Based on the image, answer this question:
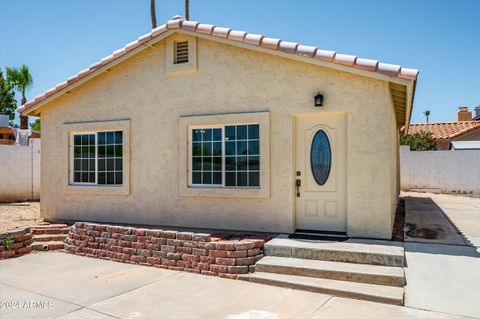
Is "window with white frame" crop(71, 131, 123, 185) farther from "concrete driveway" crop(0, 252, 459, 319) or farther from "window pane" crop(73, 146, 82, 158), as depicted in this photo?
"concrete driveway" crop(0, 252, 459, 319)

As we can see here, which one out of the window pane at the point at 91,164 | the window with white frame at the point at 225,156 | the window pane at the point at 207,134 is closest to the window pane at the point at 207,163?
the window with white frame at the point at 225,156

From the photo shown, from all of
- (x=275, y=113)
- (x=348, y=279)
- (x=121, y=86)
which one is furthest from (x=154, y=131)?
(x=348, y=279)

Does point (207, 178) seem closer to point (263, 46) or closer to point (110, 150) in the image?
point (110, 150)

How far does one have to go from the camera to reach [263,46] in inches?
334

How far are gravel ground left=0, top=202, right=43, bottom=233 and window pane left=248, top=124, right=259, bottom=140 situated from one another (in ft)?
21.4

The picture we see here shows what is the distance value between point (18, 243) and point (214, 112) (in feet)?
18.3

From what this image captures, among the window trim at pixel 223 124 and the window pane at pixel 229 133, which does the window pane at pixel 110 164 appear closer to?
the window trim at pixel 223 124

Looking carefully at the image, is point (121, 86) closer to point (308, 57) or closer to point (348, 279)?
point (308, 57)

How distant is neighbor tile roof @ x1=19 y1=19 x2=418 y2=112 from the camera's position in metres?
7.43

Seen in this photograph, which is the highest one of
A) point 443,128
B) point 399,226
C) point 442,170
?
point 443,128

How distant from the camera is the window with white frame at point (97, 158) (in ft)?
34.7

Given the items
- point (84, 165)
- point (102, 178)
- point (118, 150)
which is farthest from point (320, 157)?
point (84, 165)

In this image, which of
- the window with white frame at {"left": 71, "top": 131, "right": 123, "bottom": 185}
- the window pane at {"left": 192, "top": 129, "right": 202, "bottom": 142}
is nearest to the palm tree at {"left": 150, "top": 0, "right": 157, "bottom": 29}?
the window with white frame at {"left": 71, "top": 131, "right": 123, "bottom": 185}

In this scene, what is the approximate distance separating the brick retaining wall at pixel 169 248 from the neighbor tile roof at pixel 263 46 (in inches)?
159
